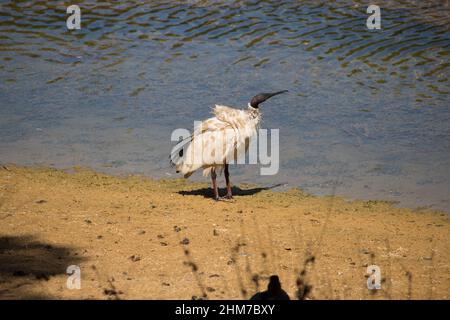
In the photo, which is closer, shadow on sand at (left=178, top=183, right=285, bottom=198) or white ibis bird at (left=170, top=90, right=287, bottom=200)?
white ibis bird at (left=170, top=90, right=287, bottom=200)

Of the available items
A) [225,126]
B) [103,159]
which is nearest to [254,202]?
[225,126]

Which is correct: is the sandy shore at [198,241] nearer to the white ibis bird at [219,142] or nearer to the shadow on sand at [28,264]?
the shadow on sand at [28,264]

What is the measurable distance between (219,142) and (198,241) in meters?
2.08

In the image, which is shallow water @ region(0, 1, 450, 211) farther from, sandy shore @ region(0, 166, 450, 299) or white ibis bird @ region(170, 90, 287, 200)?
white ibis bird @ region(170, 90, 287, 200)

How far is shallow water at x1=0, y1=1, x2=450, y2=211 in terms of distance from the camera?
1201cm

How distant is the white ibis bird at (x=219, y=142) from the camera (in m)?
10.5

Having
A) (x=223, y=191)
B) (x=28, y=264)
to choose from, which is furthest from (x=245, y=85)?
(x=28, y=264)

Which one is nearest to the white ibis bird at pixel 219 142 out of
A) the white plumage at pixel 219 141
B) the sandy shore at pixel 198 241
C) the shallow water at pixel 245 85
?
the white plumage at pixel 219 141

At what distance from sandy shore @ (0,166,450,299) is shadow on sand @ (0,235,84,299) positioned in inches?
0.5

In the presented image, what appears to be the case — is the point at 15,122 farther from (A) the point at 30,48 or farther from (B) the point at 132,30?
(B) the point at 132,30

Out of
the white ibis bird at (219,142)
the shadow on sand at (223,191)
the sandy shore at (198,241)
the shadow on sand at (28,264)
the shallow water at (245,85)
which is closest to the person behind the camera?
the shadow on sand at (28,264)

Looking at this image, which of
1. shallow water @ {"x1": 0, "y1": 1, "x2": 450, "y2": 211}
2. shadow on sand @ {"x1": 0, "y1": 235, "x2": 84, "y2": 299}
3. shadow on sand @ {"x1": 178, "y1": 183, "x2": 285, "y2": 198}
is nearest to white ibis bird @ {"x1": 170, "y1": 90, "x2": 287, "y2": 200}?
shadow on sand @ {"x1": 178, "y1": 183, "x2": 285, "y2": 198}

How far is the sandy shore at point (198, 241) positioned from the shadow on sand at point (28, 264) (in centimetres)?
Answer: 1

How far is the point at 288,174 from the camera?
11602 mm
